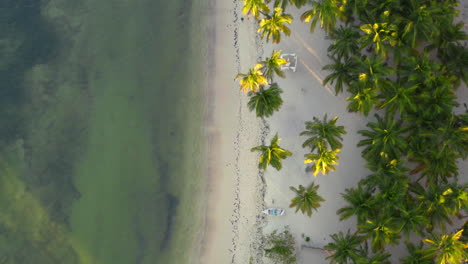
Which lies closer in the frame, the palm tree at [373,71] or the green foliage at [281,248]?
the palm tree at [373,71]

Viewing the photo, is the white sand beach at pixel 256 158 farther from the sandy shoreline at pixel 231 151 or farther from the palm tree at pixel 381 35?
the palm tree at pixel 381 35

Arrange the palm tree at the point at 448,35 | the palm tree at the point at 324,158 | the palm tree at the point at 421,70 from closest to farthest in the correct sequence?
the palm tree at the point at 421,70 → the palm tree at the point at 448,35 → the palm tree at the point at 324,158

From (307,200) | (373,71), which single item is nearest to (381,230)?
(307,200)

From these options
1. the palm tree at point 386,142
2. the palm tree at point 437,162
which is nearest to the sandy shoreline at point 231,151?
the palm tree at point 386,142

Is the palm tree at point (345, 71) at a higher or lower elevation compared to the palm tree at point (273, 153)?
higher

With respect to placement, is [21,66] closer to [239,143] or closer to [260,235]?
[239,143]

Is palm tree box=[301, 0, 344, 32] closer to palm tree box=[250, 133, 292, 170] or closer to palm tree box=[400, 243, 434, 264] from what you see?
palm tree box=[250, 133, 292, 170]
